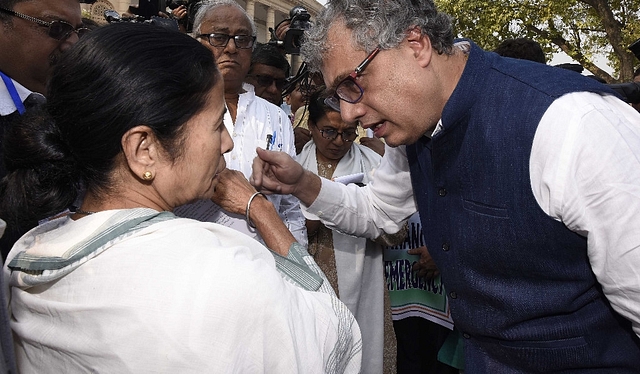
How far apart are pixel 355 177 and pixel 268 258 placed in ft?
6.55

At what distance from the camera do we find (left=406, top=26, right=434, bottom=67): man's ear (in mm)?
2021

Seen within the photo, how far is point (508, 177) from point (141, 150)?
1.10 meters

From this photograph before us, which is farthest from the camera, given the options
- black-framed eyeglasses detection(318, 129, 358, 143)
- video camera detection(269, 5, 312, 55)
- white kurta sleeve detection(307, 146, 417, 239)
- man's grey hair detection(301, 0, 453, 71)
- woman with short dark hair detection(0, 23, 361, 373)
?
video camera detection(269, 5, 312, 55)

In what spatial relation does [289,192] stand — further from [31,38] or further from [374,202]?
[31,38]

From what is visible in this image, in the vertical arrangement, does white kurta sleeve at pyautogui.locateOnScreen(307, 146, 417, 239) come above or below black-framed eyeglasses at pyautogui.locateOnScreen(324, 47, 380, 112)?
below

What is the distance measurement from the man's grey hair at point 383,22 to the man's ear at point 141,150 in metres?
0.92

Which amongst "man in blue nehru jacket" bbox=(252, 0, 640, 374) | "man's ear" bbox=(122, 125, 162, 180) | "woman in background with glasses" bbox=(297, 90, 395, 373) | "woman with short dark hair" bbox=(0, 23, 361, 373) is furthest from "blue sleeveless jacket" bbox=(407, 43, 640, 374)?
"woman in background with glasses" bbox=(297, 90, 395, 373)

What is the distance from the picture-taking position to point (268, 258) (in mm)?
1376

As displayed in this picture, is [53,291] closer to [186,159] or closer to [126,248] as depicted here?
[126,248]

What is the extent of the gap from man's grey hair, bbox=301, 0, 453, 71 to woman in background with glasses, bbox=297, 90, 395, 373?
1381 millimetres

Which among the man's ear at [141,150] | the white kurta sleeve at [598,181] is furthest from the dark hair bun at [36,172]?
the white kurta sleeve at [598,181]

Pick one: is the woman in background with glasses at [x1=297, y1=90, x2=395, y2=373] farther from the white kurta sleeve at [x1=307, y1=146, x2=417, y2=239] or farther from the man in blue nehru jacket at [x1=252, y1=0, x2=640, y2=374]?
the man in blue nehru jacket at [x1=252, y1=0, x2=640, y2=374]

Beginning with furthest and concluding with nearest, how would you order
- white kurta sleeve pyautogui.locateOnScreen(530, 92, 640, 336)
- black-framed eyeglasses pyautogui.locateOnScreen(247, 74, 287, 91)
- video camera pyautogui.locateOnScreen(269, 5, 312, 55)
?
black-framed eyeglasses pyautogui.locateOnScreen(247, 74, 287, 91) < video camera pyautogui.locateOnScreen(269, 5, 312, 55) < white kurta sleeve pyautogui.locateOnScreen(530, 92, 640, 336)

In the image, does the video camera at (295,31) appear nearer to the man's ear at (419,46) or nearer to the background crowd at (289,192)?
the background crowd at (289,192)
